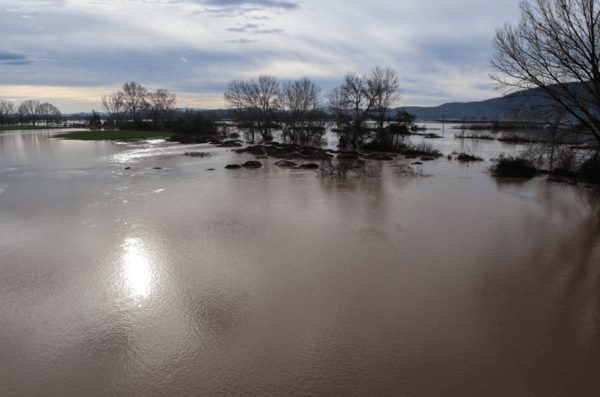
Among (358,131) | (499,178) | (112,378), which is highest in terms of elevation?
(358,131)

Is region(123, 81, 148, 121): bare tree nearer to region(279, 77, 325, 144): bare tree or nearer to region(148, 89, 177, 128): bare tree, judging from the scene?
region(148, 89, 177, 128): bare tree

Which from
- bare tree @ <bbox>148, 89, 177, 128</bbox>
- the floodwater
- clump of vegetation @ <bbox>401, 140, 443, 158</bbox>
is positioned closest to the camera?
the floodwater

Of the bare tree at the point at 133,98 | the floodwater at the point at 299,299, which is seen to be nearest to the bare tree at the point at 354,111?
the floodwater at the point at 299,299

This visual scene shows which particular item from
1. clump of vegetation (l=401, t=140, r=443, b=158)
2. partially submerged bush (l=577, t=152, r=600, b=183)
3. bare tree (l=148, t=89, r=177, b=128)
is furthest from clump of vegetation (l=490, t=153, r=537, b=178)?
bare tree (l=148, t=89, r=177, b=128)

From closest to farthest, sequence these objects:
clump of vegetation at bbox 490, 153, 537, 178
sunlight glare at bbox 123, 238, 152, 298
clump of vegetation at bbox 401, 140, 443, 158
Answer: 1. sunlight glare at bbox 123, 238, 152, 298
2. clump of vegetation at bbox 490, 153, 537, 178
3. clump of vegetation at bbox 401, 140, 443, 158

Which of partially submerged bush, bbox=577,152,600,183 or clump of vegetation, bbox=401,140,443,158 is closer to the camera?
partially submerged bush, bbox=577,152,600,183

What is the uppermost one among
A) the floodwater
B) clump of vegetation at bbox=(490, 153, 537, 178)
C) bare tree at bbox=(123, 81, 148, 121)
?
bare tree at bbox=(123, 81, 148, 121)

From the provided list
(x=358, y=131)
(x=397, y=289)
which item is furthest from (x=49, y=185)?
(x=358, y=131)

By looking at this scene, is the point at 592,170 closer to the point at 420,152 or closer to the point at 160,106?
the point at 420,152

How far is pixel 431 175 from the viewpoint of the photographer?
75.2 ft

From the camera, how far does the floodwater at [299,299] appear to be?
480 centimetres

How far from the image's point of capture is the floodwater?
4.80 metres

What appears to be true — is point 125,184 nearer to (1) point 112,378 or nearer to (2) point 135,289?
(2) point 135,289

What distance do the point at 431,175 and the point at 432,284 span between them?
17.0m
